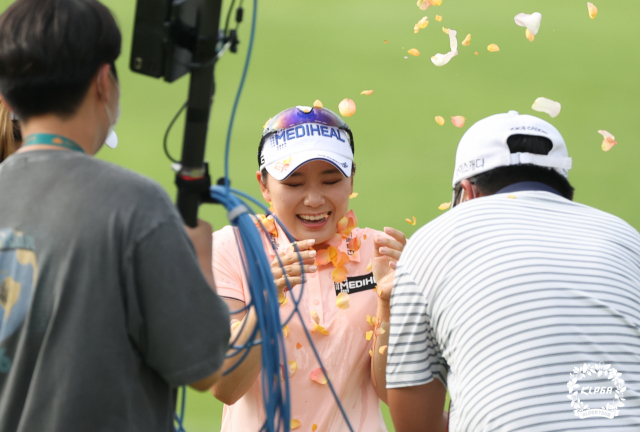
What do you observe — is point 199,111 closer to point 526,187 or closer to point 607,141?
point 526,187

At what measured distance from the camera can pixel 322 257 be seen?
1983mm

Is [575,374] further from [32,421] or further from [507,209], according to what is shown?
[32,421]

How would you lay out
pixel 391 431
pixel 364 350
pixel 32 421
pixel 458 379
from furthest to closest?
pixel 391 431
pixel 364 350
pixel 458 379
pixel 32 421

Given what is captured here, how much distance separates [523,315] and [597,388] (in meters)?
0.18

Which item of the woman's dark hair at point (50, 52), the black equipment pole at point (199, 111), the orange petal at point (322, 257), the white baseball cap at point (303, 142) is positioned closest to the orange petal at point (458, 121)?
the white baseball cap at point (303, 142)

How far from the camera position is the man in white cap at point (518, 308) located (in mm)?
1254

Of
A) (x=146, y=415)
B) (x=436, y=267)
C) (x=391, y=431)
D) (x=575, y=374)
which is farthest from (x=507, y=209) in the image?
(x=391, y=431)

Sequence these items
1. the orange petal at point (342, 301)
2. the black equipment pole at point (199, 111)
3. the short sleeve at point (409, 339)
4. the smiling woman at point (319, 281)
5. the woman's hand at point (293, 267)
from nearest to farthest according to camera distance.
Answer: the black equipment pole at point (199, 111) < the short sleeve at point (409, 339) < the woman's hand at point (293, 267) < the smiling woman at point (319, 281) < the orange petal at point (342, 301)

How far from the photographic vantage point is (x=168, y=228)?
1058 millimetres

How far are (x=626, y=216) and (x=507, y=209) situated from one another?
2.96m

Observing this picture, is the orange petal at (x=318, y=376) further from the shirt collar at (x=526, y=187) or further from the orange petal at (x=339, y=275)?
the shirt collar at (x=526, y=187)

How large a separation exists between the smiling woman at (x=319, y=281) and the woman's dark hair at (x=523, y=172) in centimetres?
38

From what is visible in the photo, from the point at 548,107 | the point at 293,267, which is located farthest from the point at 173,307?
the point at 548,107

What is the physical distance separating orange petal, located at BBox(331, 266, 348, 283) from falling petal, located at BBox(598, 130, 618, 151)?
2381 millimetres
